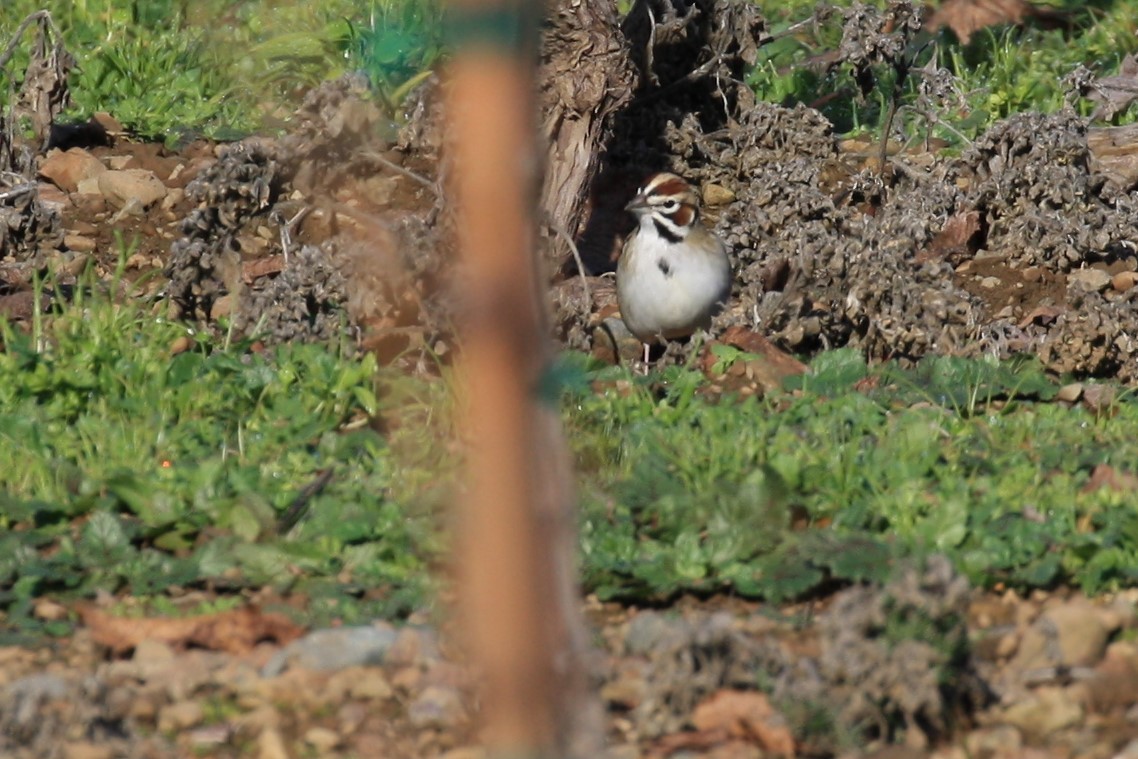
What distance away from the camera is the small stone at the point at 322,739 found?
3703mm

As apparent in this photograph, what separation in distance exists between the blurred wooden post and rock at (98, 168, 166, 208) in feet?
19.1

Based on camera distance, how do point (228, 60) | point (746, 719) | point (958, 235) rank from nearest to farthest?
point (746, 719) < point (958, 235) < point (228, 60)

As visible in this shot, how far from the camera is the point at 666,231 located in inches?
289

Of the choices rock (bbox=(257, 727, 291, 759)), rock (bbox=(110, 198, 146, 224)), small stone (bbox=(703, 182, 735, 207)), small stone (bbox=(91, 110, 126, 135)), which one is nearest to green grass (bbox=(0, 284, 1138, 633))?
rock (bbox=(257, 727, 291, 759))

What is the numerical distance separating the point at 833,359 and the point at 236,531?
2.44m

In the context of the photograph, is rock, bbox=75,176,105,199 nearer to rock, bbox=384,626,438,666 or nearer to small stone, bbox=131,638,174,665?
Result: small stone, bbox=131,638,174,665

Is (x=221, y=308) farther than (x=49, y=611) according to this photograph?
Yes

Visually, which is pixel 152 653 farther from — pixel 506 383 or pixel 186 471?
pixel 506 383

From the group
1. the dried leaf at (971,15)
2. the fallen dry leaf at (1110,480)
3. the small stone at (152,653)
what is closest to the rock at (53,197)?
the small stone at (152,653)

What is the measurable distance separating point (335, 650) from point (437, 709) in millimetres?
356

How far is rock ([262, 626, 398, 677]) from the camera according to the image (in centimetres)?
402

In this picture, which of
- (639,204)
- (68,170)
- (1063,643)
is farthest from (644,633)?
(68,170)

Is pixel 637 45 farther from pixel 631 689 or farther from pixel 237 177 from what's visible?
pixel 631 689

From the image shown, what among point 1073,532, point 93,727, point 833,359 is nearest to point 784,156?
point 833,359
